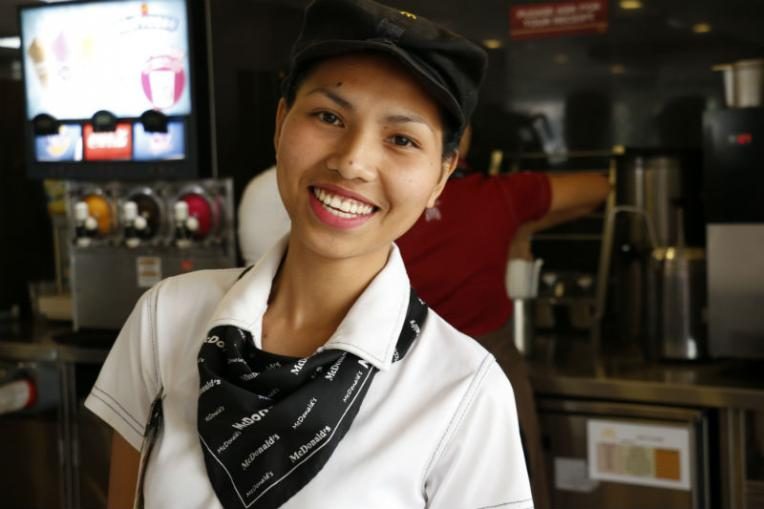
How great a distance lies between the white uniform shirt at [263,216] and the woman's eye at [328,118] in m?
1.58

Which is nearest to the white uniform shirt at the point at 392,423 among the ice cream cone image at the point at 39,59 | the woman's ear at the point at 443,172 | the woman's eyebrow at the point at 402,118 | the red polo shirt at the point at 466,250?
the woman's ear at the point at 443,172

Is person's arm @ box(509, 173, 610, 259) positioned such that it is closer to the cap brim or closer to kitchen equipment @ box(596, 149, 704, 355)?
kitchen equipment @ box(596, 149, 704, 355)

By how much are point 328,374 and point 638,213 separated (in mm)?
2351

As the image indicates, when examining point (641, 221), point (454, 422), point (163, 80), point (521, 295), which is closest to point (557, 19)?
point (641, 221)

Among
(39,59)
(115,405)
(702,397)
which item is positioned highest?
(39,59)

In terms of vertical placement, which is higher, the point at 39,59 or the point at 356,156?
the point at 39,59

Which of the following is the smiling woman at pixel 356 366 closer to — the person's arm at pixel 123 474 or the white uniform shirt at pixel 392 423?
the white uniform shirt at pixel 392 423

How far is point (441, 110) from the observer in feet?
4.20

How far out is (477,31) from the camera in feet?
12.0

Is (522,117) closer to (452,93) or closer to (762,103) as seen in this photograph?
(762,103)

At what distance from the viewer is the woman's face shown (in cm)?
123

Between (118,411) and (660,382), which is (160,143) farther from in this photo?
(118,411)

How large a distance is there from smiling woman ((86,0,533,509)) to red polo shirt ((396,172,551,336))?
1425 millimetres

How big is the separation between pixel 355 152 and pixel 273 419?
330 mm
